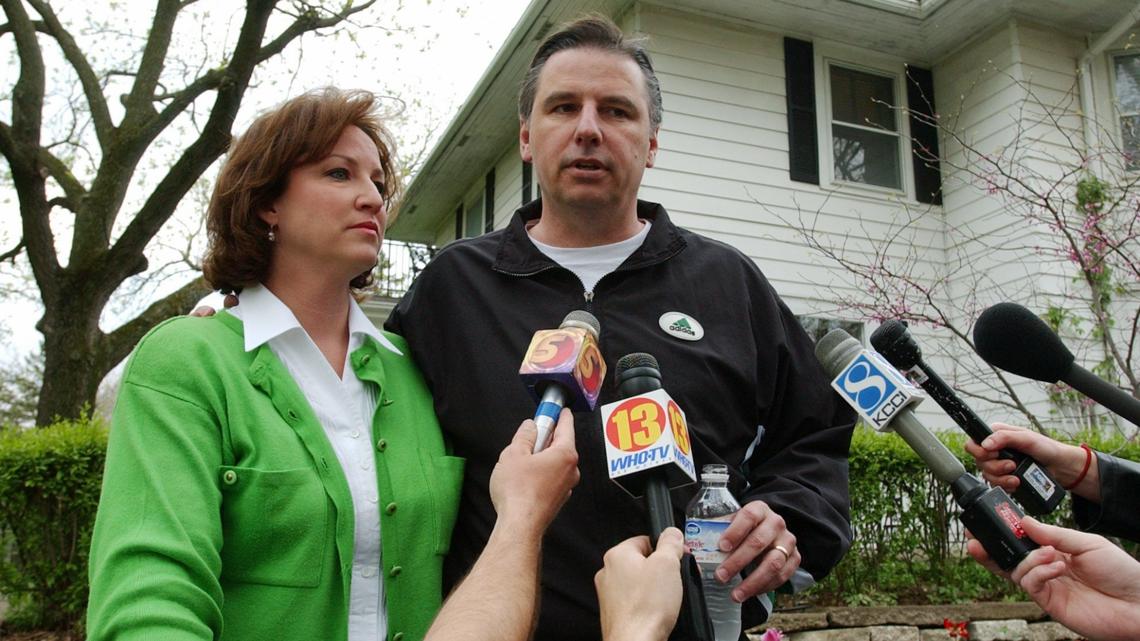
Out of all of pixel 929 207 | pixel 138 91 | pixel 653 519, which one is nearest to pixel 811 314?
pixel 929 207

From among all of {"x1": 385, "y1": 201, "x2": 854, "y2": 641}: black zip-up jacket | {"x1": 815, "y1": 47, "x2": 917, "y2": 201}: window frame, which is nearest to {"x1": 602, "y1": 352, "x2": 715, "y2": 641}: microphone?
{"x1": 385, "y1": 201, "x2": 854, "y2": 641}: black zip-up jacket

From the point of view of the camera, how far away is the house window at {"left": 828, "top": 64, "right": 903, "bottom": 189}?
9.16 metres

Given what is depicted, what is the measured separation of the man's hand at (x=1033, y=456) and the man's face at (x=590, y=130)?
47.1 inches

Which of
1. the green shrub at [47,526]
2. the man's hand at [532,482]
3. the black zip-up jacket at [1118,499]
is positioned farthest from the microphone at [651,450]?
the green shrub at [47,526]

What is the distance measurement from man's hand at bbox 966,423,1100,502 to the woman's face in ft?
5.05

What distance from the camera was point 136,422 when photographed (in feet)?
5.33

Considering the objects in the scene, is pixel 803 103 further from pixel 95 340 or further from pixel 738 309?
pixel 95 340

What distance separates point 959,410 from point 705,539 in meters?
0.63

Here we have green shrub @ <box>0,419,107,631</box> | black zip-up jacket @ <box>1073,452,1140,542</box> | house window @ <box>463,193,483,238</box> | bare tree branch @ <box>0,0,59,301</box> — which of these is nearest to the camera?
black zip-up jacket @ <box>1073,452,1140,542</box>

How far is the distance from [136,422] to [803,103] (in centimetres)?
839

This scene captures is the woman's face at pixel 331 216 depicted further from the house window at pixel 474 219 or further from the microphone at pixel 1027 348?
the house window at pixel 474 219

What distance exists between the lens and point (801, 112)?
8883 millimetres

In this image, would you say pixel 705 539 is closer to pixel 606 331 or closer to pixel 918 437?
pixel 918 437

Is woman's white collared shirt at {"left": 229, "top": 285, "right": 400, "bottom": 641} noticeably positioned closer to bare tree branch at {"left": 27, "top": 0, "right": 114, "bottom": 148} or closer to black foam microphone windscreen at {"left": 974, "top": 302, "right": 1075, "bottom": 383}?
black foam microphone windscreen at {"left": 974, "top": 302, "right": 1075, "bottom": 383}
